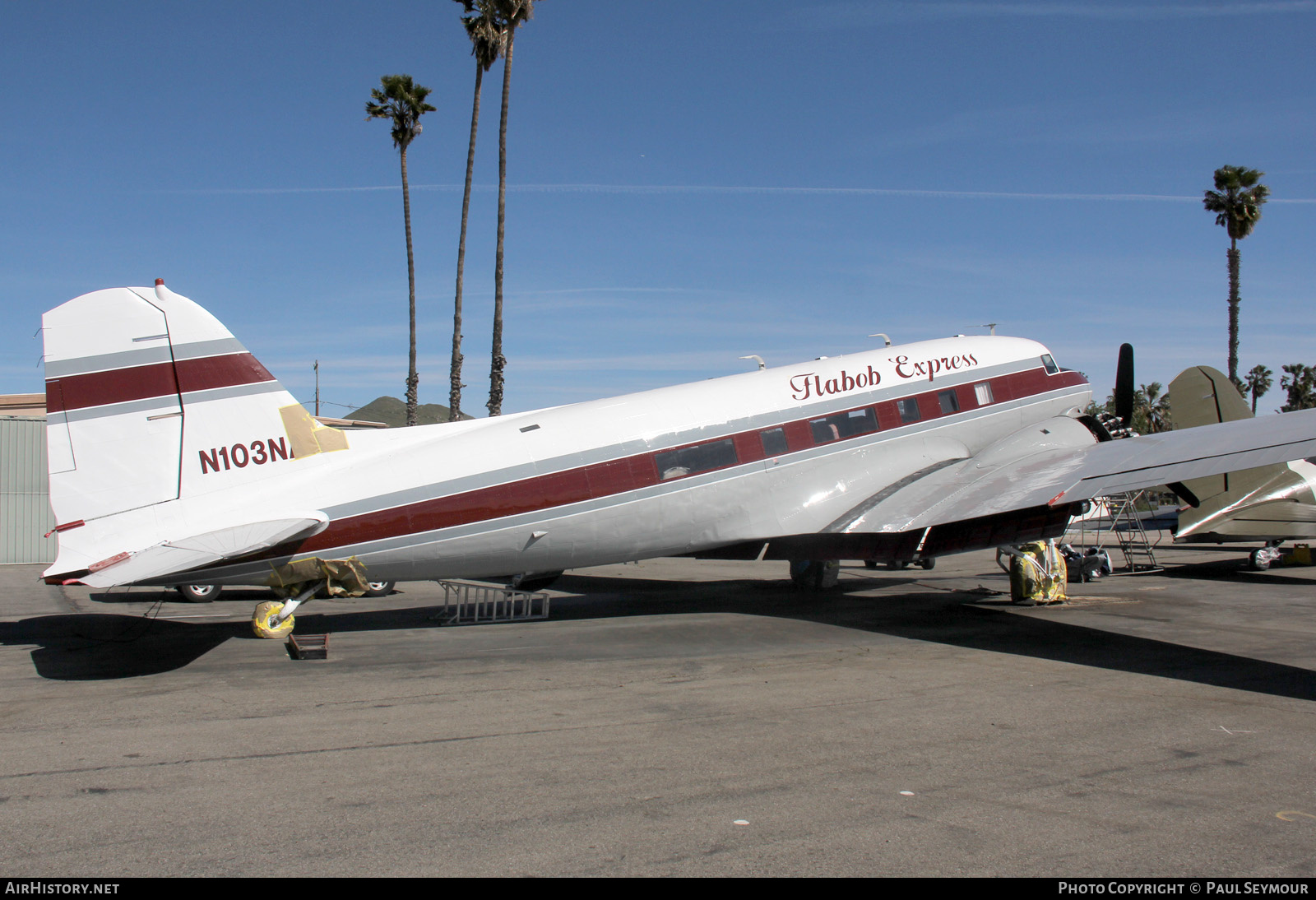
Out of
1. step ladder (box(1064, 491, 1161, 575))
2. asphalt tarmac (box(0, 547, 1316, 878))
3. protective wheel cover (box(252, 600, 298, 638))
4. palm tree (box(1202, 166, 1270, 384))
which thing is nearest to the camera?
asphalt tarmac (box(0, 547, 1316, 878))

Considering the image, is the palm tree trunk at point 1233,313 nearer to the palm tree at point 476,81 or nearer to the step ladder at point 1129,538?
the step ladder at point 1129,538

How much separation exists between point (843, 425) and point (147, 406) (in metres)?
10.2

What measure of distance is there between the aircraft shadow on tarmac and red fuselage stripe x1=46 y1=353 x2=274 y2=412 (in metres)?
3.19

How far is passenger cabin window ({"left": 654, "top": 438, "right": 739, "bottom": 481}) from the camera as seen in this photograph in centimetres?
1282

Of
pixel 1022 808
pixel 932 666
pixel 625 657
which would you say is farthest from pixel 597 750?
pixel 932 666

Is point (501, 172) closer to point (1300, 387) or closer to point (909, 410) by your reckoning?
point (909, 410)

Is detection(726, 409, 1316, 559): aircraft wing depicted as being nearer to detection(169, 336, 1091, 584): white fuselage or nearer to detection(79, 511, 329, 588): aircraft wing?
detection(169, 336, 1091, 584): white fuselage

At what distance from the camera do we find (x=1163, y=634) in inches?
469

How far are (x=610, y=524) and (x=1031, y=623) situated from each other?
6600 millimetres

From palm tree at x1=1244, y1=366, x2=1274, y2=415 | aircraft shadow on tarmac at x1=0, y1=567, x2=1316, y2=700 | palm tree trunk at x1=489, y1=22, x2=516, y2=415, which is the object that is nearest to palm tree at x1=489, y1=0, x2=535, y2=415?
palm tree trunk at x1=489, y1=22, x2=516, y2=415

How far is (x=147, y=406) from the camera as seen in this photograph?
10.3 metres

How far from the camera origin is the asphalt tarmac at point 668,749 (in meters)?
4.89

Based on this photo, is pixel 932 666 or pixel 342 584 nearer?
pixel 932 666
